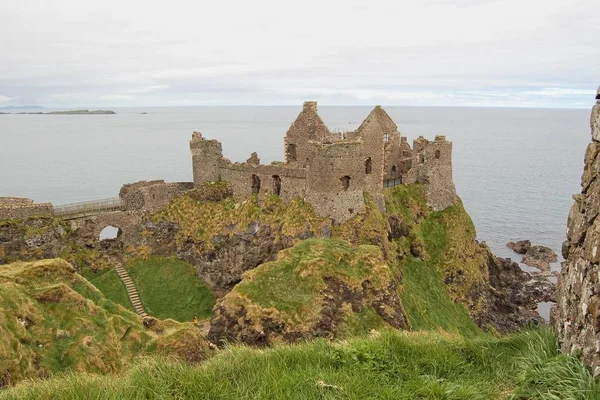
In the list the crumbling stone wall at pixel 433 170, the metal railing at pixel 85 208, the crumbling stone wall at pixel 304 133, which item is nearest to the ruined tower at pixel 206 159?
the crumbling stone wall at pixel 304 133

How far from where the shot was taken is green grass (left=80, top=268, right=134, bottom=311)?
3745cm

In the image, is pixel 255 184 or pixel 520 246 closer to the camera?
pixel 255 184

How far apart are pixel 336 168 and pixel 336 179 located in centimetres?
82

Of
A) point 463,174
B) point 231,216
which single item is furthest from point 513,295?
point 463,174

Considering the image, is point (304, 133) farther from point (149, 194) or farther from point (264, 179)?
point (149, 194)

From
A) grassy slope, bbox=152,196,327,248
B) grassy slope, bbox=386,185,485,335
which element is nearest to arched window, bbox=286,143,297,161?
grassy slope, bbox=152,196,327,248

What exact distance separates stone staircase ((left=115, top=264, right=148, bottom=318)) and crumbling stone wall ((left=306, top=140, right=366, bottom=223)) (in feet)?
50.2

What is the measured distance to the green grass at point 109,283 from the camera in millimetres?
37447

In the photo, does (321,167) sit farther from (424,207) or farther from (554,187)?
(554,187)

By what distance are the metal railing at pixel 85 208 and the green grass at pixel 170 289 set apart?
5255 millimetres

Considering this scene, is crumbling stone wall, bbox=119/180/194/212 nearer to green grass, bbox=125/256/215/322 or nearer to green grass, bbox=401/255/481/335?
green grass, bbox=125/256/215/322

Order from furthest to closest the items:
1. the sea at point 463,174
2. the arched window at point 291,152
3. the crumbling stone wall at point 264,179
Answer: the sea at point 463,174 < the arched window at point 291,152 < the crumbling stone wall at point 264,179

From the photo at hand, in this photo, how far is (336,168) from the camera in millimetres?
35625

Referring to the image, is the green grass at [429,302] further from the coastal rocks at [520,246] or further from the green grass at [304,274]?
the coastal rocks at [520,246]
